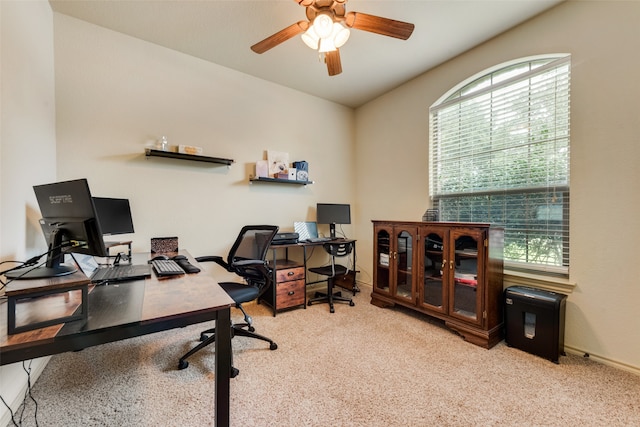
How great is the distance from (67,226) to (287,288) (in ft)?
6.91

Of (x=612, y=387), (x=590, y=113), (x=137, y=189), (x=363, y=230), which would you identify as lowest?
(x=612, y=387)

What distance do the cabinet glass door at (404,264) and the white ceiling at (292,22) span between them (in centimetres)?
198

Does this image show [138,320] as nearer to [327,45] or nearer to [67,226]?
[67,226]

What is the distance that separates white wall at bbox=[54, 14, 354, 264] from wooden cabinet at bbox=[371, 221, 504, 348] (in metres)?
1.50

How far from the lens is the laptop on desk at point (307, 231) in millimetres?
3463

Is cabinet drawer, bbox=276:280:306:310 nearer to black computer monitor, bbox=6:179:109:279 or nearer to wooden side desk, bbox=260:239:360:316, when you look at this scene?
wooden side desk, bbox=260:239:360:316

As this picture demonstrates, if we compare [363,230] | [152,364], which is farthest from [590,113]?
[152,364]

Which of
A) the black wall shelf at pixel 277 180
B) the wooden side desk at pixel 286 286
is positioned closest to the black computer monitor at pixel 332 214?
the black wall shelf at pixel 277 180

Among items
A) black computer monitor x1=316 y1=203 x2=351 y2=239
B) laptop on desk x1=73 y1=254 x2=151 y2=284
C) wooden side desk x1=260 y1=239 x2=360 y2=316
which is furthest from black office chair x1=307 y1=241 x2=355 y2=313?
laptop on desk x1=73 y1=254 x2=151 y2=284

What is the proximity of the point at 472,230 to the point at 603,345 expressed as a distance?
1.23 m

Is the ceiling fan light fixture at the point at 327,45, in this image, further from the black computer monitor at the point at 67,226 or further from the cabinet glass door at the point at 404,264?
the cabinet glass door at the point at 404,264

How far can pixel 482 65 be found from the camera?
2658mm

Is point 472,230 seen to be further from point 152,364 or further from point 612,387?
point 152,364

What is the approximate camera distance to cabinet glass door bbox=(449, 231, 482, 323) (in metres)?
2.29
